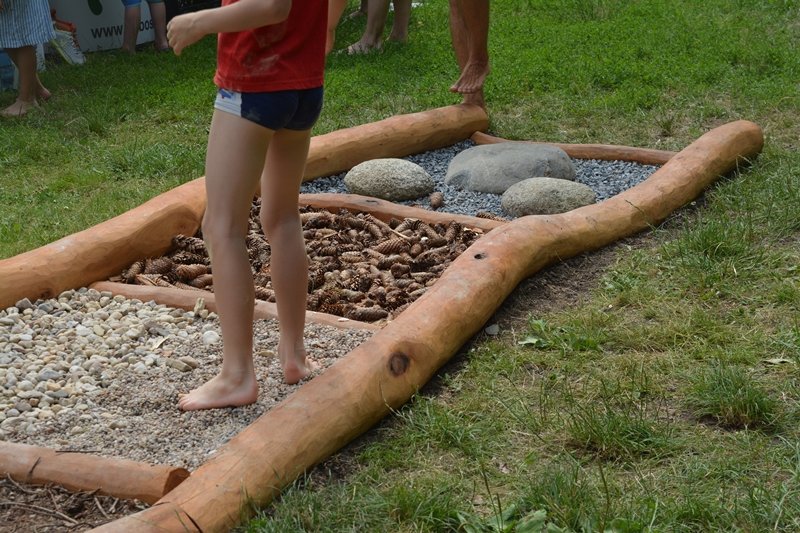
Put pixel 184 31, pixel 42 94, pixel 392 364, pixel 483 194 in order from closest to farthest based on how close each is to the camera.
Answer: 1. pixel 184 31
2. pixel 392 364
3. pixel 483 194
4. pixel 42 94

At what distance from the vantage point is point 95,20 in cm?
1179

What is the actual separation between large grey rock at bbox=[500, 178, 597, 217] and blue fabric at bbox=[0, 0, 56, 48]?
449cm

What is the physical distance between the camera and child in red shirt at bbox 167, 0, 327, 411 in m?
3.28

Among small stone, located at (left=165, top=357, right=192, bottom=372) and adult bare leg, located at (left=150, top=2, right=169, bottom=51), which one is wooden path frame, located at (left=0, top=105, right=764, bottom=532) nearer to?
small stone, located at (left=165, top=357, right=192, bottom=372)

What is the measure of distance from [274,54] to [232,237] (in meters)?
0.58

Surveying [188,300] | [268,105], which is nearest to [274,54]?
[268,105]

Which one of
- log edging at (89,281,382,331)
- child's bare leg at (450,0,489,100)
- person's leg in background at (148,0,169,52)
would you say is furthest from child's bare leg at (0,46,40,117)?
log edging at (89,281,382,331)

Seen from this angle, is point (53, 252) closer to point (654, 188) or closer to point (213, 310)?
point (213, 310)

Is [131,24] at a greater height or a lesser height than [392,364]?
lesser

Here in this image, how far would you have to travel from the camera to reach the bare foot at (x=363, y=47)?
10.5 metres

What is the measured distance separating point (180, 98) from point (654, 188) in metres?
4.57

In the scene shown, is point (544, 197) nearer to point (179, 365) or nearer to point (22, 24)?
point (179, 365)

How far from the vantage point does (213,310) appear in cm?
457

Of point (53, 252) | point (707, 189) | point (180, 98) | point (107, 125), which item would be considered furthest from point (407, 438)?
point (180, 98)
